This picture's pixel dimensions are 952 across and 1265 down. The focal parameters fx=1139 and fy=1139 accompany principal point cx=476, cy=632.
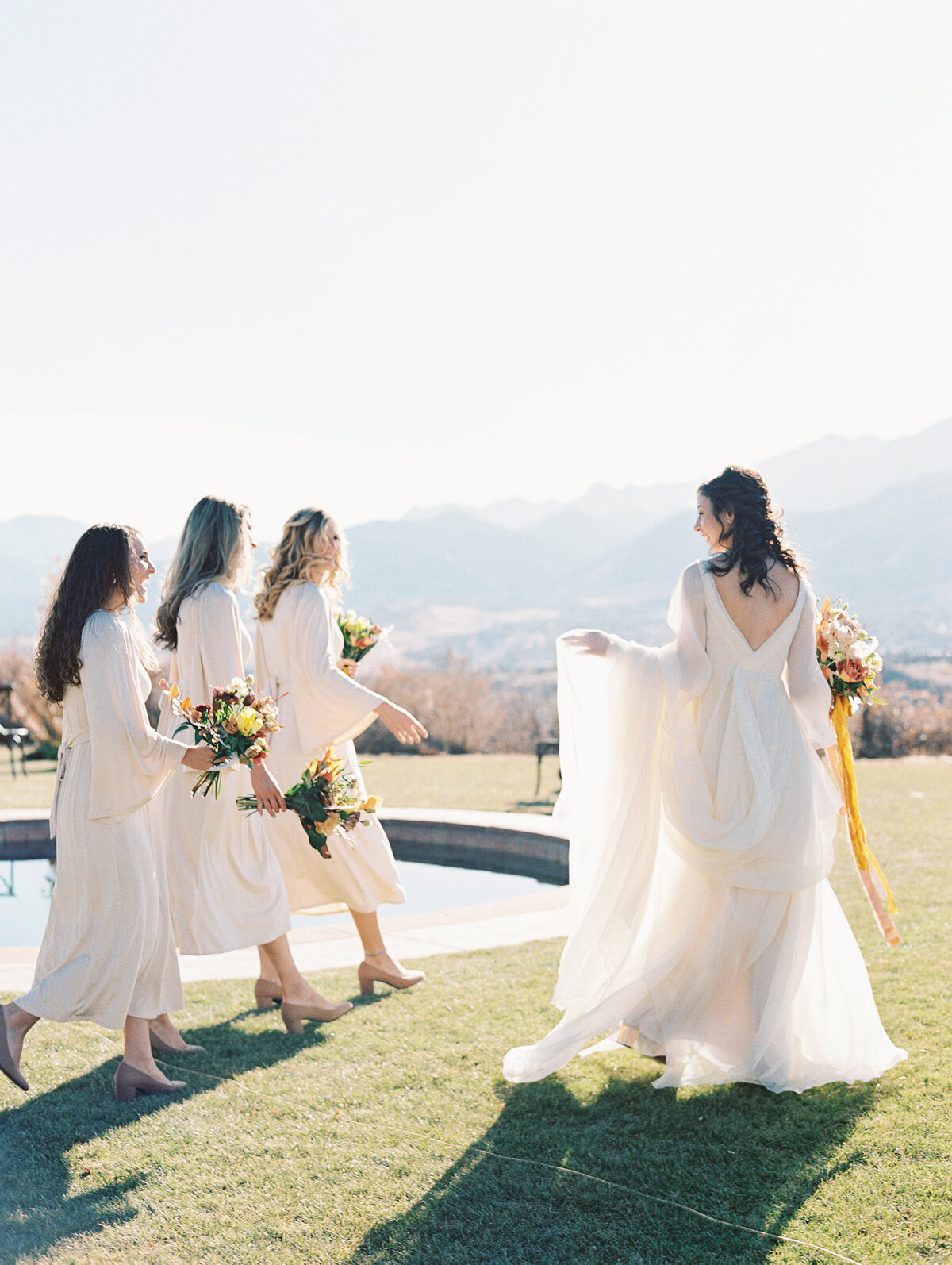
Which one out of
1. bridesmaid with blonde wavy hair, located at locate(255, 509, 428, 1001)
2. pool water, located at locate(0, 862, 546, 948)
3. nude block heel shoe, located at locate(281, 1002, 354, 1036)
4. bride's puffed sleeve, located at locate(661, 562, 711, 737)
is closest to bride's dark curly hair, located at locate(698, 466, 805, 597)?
bride's puffed sleeve, located at locate(661, 562, 711, 737)

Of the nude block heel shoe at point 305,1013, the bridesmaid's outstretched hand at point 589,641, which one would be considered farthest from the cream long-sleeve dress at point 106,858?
the bridesmaid's outstretched hand at point 589,641

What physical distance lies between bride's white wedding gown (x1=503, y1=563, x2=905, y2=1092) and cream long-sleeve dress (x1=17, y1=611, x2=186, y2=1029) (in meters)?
1.46

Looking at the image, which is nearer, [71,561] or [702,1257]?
[702,1257]

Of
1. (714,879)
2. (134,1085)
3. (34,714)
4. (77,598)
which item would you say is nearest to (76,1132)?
(134,1085)

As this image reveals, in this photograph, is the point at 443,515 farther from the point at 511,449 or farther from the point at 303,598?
the point at 303,598

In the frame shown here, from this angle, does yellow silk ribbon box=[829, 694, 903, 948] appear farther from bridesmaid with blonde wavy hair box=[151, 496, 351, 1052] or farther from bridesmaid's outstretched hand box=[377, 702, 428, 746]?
bridesmaid with blonde wavy hair box=[151, 496, 351, 1052]

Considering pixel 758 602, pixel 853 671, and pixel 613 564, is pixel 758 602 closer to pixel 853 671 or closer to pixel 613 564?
pixel 853 671

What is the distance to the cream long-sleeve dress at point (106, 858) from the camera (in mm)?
4250

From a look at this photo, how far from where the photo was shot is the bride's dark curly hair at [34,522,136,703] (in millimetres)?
4277

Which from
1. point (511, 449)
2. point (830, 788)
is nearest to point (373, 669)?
point (830, 788)

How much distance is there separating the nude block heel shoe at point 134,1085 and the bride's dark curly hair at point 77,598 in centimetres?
148

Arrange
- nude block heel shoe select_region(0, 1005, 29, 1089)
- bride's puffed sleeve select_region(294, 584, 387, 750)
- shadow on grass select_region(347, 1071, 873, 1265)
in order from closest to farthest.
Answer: shadow on grass select_region(347, 1071, 873, 1265)
nude block heel shoe select_region(0, 1005, 29, 1089)
bride's puffed sleeve select_region(294, 584, 387, 750)

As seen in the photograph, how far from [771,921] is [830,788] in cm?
58

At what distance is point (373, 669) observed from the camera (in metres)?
22.9
